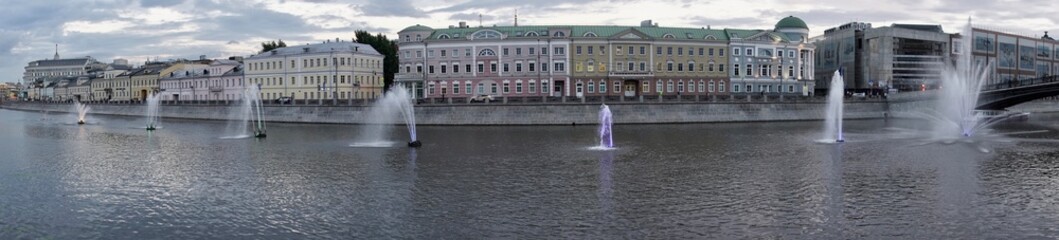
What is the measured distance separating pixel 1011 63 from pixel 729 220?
414 ft

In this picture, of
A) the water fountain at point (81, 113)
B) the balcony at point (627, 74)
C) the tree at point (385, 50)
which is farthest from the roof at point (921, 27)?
the water fountain at point (81, 113)

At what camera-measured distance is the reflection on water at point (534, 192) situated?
19422mm

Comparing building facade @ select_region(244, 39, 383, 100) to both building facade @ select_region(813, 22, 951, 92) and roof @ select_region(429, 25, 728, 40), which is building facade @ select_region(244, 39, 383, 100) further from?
building facade @ select_region(813, 22, 951, 92)

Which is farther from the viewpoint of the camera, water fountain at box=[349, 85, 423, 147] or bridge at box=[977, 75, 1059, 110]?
bridge at box=[977, 75, 1059, 110]

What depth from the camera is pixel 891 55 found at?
109 meters

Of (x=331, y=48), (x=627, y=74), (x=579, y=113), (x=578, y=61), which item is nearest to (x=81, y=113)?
(x=331, y=48)

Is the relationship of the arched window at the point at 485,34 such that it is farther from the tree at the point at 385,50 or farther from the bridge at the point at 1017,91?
the bridge at the point at 1017,91

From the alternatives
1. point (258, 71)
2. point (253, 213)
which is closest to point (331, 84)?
point (258, 71)

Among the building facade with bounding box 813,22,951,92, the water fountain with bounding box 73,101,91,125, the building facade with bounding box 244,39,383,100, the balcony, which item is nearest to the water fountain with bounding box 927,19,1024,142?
the building facade with bounding box 813,22,951,92

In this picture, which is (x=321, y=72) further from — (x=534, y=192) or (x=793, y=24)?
(x=534, y=192)

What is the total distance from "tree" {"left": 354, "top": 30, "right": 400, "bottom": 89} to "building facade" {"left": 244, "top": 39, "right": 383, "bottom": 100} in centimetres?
534

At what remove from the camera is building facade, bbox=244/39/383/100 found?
4043 inches

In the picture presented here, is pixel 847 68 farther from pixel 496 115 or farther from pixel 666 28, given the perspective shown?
pixel 496 115

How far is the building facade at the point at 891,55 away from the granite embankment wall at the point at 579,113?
29.6m
